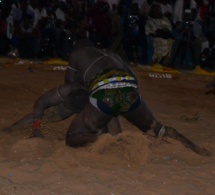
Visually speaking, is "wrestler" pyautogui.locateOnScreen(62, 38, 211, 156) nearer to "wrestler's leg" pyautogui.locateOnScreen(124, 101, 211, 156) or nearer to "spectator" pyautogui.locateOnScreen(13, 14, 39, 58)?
"wrestler's leg" pyautogui.locateOnScreen(124, 101, 211, 156)

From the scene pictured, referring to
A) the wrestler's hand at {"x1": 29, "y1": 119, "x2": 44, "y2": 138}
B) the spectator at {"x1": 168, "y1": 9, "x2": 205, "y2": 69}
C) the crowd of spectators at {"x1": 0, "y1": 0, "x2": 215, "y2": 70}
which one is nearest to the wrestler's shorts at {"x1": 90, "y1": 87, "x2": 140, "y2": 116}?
the wrestler's hand at {"x1": 29, "y1": 119, "x2": 44, "y2": 138}

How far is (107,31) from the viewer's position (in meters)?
12.0

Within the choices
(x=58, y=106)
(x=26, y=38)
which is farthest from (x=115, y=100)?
(x=26, y=38)

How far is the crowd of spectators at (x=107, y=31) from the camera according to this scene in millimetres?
11992

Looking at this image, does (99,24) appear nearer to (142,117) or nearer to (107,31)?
(107,31)

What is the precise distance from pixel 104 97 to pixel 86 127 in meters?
0.42

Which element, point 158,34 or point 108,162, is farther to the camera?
point 158,34

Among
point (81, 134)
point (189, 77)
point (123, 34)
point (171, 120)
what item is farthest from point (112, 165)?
point (123, 34)

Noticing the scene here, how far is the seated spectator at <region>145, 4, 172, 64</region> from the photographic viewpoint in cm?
1226

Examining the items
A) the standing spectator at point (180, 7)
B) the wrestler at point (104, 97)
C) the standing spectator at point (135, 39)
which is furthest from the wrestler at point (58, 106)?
the standing spectator at point (180, 7)

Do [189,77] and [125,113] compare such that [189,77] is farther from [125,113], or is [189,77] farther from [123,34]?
[125,113]

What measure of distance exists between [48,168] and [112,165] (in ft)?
2.07

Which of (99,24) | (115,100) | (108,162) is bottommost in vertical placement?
(99,24)

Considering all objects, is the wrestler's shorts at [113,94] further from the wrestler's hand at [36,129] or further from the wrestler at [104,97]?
the wrestler's hand at [36,129]
